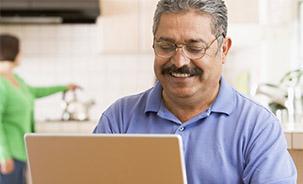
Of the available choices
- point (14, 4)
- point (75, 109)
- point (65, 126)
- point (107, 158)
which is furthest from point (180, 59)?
point (14, 4)

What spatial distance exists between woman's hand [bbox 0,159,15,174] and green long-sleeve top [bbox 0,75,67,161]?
2 centimetres

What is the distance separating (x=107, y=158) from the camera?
0.95 meters

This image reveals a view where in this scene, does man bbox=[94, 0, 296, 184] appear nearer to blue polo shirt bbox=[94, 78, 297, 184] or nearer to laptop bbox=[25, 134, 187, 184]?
blue polo shirt bbox=[94, 78, 297, 184]

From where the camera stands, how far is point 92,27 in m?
4.22

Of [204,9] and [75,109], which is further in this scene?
[75,109]

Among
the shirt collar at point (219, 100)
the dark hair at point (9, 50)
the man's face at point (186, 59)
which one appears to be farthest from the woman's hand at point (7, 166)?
the man's face at point (186, 59)

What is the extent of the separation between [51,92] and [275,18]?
126cm

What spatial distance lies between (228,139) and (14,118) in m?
2.14

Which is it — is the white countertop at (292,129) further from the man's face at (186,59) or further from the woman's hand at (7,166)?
the woman's hand at (7,166)

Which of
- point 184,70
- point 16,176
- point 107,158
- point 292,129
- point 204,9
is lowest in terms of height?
point 16,176

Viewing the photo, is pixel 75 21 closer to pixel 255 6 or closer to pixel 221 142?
pixel 255 6

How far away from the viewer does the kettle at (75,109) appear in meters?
3.91

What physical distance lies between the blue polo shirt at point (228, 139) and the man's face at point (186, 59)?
0.07m

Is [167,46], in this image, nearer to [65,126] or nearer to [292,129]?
[292,129]
